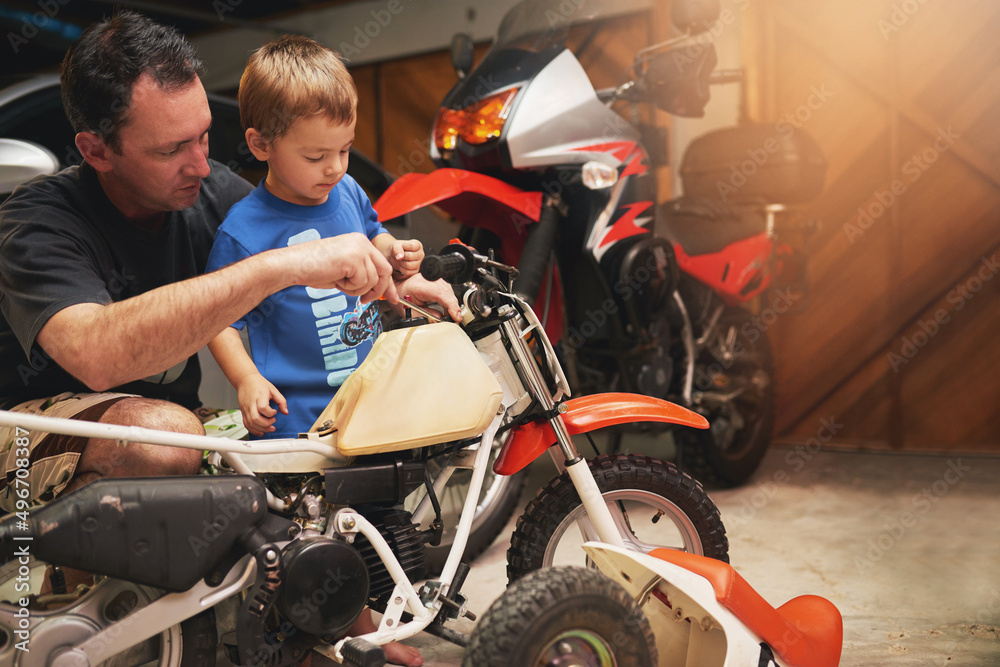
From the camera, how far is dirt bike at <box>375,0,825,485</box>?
Answer: 2.43 metres

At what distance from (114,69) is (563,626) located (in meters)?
1.20

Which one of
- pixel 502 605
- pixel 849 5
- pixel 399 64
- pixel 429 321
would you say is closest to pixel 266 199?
pixel 429 321

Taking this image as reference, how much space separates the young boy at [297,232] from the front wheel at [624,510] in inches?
18.0

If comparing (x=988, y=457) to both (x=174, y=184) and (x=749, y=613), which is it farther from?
(x=174, y=184)

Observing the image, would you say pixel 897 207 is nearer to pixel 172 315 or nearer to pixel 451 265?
pixel 451 265

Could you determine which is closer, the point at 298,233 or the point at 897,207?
the point at 298,233

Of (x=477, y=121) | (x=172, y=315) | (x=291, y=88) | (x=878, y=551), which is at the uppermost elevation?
(x=291, y=88)

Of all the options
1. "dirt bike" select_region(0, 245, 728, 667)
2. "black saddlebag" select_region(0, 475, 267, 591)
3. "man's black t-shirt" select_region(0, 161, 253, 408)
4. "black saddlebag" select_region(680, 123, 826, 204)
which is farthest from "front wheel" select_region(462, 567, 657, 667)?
"black saddlebag" select_region(680, 123, 826, 204)

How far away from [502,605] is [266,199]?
2.91 feet

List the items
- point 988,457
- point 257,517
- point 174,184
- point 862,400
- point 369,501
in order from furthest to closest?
point 862,400
point 988,457
point 174,184
point 369,501
point 257,517

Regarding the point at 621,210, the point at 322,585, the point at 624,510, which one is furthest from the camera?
the point at 621,210

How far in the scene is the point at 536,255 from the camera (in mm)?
2332

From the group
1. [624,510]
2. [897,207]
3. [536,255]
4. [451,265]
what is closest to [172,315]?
[451,265]

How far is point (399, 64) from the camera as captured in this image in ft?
18.1
